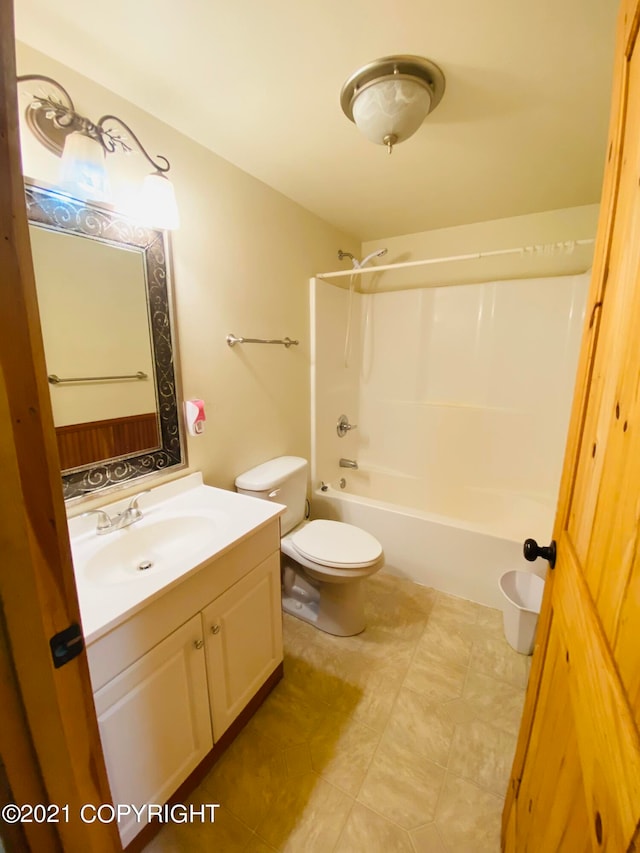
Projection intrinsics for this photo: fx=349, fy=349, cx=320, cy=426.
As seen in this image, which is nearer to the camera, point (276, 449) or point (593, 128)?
point (593, 128)

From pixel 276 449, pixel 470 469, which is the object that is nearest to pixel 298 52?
pixel 276 449

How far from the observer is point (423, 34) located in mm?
974

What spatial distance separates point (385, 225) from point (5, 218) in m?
2.42

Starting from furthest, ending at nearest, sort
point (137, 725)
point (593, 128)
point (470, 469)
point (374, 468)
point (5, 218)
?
point (374, 468), point (470, 469), point (593, 128), point (137, 725), point (5, 218)

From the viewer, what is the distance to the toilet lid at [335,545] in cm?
160

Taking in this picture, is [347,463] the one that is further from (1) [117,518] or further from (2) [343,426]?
(1) [117,518]

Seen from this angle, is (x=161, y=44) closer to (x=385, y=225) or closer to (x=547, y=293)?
(x=385, y=225)

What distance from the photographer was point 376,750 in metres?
1.26

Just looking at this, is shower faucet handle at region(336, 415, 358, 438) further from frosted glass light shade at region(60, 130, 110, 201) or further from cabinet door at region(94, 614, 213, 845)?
frosted glass light shade at region(60, 130, 110, 201)

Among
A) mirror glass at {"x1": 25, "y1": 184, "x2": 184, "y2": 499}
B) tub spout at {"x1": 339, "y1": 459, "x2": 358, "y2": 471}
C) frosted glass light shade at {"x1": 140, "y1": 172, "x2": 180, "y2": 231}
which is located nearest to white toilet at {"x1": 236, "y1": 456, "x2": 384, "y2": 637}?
mirror glass at {"x1": 25, "y1": 184, "x2": 184, "y2": 499}

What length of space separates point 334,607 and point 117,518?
1.11 metres

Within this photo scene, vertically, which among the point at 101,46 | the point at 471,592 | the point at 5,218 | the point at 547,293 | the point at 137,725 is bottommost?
the point at 471,592

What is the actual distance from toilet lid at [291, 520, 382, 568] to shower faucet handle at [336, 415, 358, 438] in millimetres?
933

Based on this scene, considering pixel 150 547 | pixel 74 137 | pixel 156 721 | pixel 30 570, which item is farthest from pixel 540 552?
pixel 74 137
